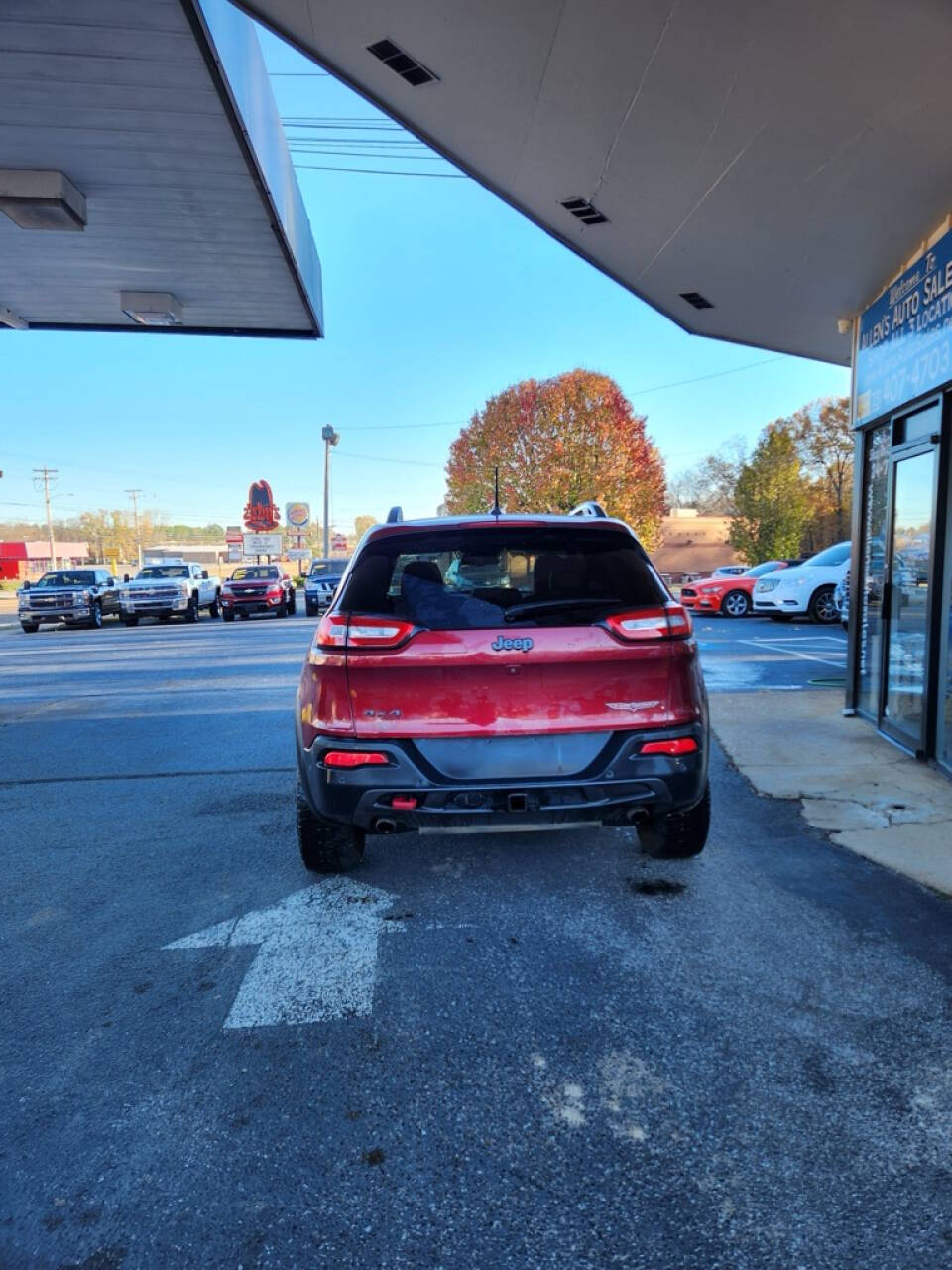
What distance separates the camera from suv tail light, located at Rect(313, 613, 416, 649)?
3162 mm

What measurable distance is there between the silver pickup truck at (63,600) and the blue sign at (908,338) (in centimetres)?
2149

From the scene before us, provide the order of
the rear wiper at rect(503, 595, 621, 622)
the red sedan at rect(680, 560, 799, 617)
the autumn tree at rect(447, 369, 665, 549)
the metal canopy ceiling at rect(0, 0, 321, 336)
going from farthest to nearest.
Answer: the autumn tree at rect(447, 369, 665, 549), the red sedan at rect(680, 560, 799, 617), the metal canopy ceiling at rect(0, 0, 321, 336), the rear wiper at rect(503, 595, 621, 622)

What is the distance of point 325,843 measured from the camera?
3816 millimetres

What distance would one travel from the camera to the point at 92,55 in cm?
489

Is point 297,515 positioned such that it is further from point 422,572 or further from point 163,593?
point 422,572

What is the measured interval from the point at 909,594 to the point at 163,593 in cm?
2178

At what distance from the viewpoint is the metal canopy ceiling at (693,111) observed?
3.75 m

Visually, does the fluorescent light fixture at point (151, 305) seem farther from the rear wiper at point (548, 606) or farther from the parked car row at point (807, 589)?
the parked car row at point (807, 589)

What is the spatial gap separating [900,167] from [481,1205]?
572 cm

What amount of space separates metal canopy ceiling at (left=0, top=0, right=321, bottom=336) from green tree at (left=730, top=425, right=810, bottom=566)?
112ft

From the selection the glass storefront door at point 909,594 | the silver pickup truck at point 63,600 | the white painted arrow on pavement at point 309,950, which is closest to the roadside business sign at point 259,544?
the silver pickup truck at point 63,600

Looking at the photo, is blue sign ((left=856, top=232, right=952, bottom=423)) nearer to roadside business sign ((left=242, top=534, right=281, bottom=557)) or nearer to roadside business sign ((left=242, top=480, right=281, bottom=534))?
roadside business sign ((left=242, top=534, right=281, bottom=557))

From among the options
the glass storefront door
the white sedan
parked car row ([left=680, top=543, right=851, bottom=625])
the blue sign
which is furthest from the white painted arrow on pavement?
the white sedan

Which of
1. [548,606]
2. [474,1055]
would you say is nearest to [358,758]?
[548,606]
